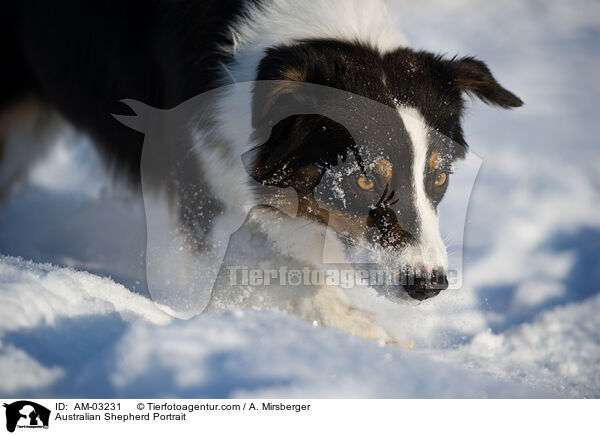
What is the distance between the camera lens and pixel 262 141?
213cm

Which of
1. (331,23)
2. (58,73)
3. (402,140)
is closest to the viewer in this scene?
(402,140)

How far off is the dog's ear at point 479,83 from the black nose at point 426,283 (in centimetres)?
86

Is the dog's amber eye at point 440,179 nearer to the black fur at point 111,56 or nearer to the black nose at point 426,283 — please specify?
the black nose at point 426,283

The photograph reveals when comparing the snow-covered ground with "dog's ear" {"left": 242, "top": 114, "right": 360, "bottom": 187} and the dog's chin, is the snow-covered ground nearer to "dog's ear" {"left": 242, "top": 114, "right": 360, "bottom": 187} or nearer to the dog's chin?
the dog's chin

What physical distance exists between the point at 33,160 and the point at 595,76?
3688mm

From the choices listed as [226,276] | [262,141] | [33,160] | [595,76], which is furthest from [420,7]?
[33,160]

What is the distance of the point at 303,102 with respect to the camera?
2.05 meters

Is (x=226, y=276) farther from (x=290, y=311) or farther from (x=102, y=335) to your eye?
(x=102, y=335)

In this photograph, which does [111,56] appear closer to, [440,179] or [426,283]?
[440,179]
